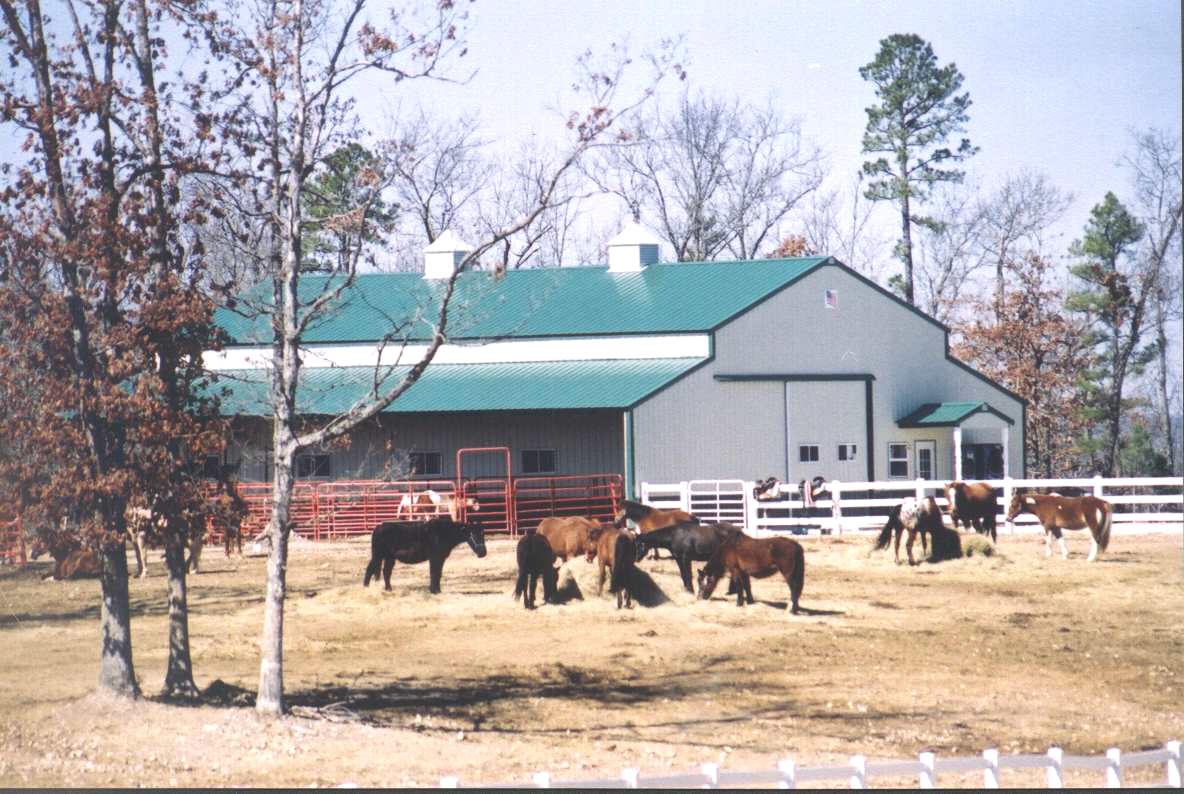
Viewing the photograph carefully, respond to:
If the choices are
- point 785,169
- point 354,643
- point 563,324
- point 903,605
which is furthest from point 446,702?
point 785,169

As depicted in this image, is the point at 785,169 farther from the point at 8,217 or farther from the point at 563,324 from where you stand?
the point at 8,217

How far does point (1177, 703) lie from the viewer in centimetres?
1631

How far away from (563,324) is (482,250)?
23.8m

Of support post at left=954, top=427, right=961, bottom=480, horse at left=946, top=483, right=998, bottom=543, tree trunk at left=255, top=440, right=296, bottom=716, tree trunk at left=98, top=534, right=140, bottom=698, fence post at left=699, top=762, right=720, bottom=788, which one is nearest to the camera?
fence post at left=699, top=762, right=720, bottom=788

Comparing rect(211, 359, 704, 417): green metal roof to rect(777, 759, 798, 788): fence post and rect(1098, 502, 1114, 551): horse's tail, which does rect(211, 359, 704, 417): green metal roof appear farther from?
rect(777, 759, 798, 788): fence post

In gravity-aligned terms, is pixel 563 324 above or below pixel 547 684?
above

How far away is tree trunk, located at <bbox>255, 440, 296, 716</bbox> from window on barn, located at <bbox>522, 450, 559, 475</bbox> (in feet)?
72.5

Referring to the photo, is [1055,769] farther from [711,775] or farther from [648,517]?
[648,517]

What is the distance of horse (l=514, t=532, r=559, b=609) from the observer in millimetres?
21594

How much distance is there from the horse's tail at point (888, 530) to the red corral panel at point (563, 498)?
6.84 metres

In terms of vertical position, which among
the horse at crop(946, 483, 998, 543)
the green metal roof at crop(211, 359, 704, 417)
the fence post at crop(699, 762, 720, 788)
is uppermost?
the green metal roof at crop(211, 359, 704, 417)

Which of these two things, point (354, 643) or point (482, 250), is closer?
point (482, 250)

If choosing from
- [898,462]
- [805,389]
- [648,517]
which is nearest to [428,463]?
[805,389]

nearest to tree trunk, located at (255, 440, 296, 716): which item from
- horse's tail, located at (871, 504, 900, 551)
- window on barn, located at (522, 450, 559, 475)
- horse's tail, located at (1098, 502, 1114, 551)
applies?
horse's tail, located at (871, 504, 900, 551)
